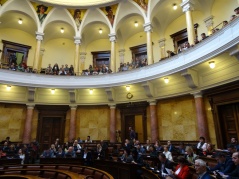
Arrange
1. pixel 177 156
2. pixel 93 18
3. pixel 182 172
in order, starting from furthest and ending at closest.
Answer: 1. pixel 93 18
2. pixel 177 156
3. pixel 182 172

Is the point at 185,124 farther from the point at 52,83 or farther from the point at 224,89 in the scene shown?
the point at 52,83

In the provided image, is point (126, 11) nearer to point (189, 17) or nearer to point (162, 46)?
point (162, 46)

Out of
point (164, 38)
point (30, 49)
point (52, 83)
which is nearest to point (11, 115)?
point (52, 83)

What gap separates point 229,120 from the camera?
9.28m

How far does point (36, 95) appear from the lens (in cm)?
1369

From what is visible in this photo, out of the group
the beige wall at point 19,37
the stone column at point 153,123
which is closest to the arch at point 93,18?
the beige wall at point 19,37

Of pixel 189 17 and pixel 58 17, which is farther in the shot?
pixel 58 17

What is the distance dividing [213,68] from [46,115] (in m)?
11.2

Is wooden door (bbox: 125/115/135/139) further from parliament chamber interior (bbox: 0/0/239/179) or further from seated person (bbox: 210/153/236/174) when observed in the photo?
seated person (bbox: 210/153/236/174)

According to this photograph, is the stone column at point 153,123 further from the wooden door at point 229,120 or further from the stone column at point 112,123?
the wooden door at point 229,120

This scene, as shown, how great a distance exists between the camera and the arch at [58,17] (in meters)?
15.0

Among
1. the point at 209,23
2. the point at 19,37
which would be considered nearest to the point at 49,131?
the point at 19,37

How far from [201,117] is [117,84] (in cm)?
542

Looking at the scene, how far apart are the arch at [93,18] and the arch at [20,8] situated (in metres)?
3.38
